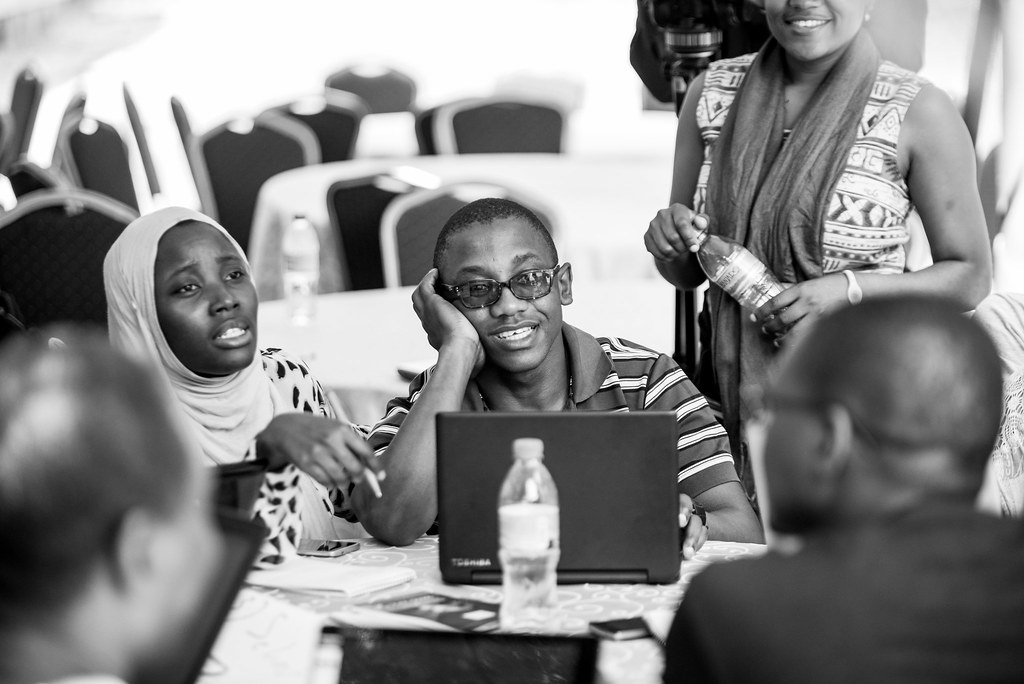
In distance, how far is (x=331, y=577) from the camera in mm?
1990

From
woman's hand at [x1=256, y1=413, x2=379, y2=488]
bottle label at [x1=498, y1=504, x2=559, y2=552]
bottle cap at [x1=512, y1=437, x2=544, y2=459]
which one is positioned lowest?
bottle label at [x1=498, y1=504, x2=559, y2=552]

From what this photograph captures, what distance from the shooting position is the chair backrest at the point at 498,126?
679cm

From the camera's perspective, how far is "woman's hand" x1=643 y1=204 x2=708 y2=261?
2654mm

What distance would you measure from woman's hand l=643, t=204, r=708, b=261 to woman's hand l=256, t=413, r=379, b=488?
884 millimetres

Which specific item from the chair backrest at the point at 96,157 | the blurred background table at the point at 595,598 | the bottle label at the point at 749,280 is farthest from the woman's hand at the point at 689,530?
the chair backrest at the point at 96,157

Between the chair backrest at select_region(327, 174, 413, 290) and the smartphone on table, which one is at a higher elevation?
the chair backrest at select_region(327, 174, 413, 290)

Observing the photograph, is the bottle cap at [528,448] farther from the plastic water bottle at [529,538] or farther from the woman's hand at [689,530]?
the woman's hand at [689,530]

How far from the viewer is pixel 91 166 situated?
6.54 meters

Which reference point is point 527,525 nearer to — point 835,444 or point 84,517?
point 835,444

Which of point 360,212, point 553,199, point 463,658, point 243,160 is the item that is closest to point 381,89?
point 243,160

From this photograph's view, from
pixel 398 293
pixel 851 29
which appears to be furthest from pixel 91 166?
pixel 851 29

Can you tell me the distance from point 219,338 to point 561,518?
805mm

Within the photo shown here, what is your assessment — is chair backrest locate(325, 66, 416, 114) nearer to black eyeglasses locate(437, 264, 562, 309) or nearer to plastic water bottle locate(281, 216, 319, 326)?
plastic water bottle locate(281, 216, 319, 326)

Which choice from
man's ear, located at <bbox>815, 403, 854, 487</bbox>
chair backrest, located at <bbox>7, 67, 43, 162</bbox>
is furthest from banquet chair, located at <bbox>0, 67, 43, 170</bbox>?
man's ear, located at <bbox>815, 403, 854, 487</bbox>
